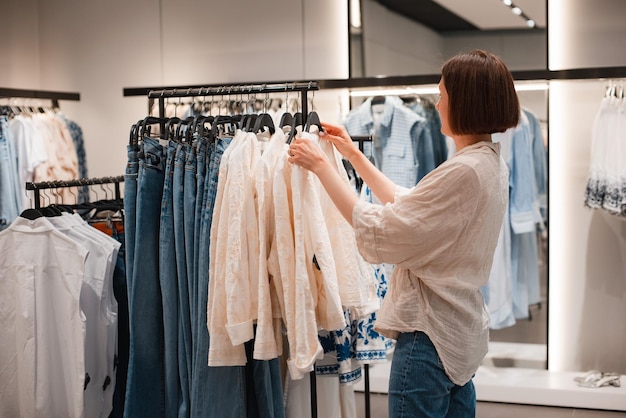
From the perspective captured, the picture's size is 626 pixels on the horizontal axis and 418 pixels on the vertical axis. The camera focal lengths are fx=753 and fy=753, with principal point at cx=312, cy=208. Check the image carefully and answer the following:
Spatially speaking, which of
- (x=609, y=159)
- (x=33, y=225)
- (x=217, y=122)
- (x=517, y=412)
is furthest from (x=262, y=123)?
(x=517, y=412)

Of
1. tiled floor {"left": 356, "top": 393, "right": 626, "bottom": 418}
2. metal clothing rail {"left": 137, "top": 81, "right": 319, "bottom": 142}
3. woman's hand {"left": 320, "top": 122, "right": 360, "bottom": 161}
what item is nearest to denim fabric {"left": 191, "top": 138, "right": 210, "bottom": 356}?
metal clothing rail {"left": 137, "top": 81, "right": 319, "bottom": 142}

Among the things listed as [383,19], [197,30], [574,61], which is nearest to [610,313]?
[574,61]

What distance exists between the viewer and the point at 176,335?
2756 millimetres

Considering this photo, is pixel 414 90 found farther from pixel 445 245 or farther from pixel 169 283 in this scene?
pixel 445 245

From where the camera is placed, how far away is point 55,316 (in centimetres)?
320

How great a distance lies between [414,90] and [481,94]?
9.11 ft

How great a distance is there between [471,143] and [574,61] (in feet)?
9.81

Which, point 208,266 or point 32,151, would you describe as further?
point 32,151

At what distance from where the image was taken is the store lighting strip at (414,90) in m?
4.68

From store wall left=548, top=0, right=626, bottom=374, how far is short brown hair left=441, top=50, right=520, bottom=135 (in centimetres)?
293

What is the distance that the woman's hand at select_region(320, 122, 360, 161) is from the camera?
2.58m

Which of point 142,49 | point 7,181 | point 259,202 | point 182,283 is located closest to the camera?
point 259,202

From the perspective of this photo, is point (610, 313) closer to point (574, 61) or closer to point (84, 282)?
point (574, 61)

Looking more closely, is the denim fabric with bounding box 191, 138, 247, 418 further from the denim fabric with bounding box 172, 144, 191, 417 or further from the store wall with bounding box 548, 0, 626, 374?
the store wall with bounding box 548, 0, 626, 374
